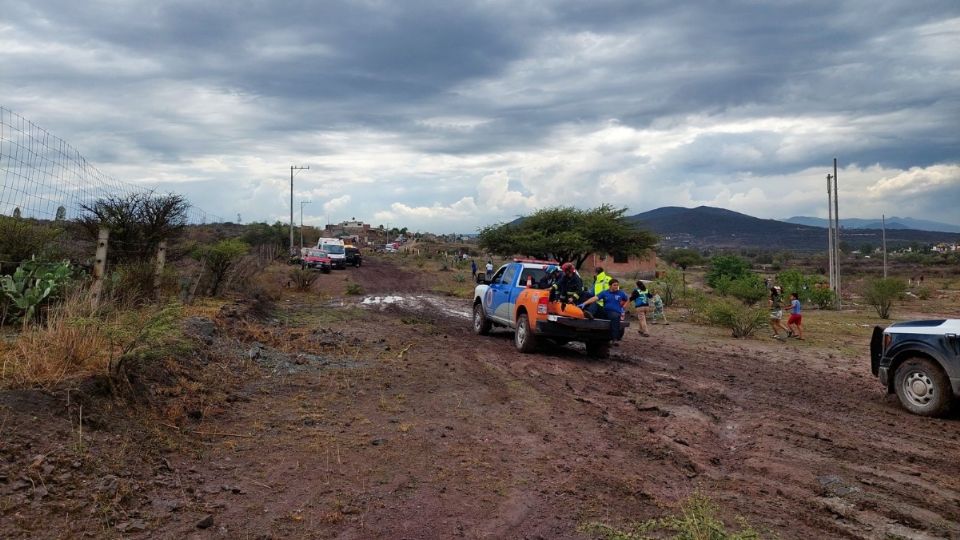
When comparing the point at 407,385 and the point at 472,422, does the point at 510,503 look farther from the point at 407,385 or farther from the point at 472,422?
the point at 407,385

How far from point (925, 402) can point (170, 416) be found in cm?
872

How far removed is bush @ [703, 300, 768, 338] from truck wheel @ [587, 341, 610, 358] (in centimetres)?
677

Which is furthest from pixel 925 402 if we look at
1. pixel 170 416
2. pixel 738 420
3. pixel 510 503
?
pixel 170 416

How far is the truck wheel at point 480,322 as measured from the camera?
16.4 metres

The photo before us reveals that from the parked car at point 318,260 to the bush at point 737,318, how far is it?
2914 cm

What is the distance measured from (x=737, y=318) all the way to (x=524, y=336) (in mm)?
8099

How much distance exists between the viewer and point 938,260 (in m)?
85.2

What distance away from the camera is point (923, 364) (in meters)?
8.62

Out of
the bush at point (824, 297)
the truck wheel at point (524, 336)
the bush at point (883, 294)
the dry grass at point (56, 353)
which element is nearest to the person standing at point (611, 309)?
the truck wheel at point (524, 336)

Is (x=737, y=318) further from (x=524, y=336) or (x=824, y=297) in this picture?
(x=824, y=297)

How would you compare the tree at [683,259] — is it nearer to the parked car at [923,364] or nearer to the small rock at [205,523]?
the parked car at [923,364]

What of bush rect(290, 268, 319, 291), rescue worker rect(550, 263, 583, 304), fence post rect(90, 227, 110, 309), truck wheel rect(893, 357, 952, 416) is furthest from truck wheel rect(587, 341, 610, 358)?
bush rect(290, 268, 319, 291)

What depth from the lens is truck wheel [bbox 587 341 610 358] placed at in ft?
43.7

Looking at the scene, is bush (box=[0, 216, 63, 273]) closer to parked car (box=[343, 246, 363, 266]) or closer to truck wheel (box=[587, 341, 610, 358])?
truck wheel (box=[587, 341, 610, 358])
